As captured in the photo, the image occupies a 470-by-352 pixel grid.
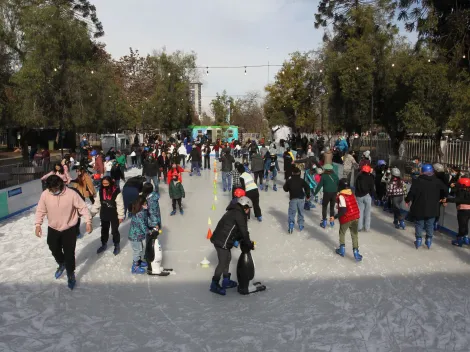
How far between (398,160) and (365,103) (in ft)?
38.8

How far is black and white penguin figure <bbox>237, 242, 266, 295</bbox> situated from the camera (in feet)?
18.8

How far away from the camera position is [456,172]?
10086 millimetres

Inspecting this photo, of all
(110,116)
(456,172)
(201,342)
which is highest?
(110,116)

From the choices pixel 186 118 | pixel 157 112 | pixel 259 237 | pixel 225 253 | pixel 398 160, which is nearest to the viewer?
pixel 225 253

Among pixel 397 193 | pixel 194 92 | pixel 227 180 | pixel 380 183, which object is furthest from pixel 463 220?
pixel 194 92

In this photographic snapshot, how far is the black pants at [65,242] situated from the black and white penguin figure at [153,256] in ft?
3.35

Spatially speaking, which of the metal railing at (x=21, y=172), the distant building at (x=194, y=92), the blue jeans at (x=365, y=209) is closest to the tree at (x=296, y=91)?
the distant building at (x=194, y=92)

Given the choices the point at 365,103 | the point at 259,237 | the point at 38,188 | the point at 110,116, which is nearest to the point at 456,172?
the point at 259,237

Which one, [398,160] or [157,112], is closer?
[398,160]

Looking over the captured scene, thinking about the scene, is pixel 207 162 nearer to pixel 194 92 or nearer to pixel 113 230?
pixel 113 230

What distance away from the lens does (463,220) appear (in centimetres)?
811

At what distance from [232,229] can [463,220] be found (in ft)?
16.1

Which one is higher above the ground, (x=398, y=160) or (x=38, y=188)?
(x=398, y=160)

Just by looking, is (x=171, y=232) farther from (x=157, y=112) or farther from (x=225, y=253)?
(x=157, y=112)
